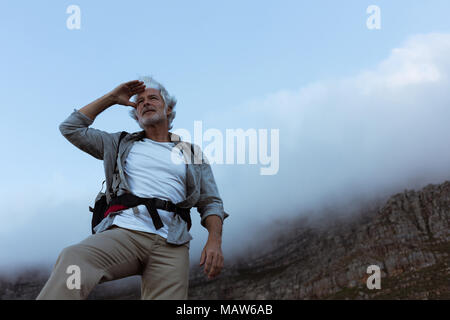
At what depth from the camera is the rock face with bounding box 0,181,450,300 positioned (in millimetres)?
114875

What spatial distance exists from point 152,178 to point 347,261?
146m

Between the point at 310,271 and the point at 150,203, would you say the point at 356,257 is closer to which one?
the point at 310,271

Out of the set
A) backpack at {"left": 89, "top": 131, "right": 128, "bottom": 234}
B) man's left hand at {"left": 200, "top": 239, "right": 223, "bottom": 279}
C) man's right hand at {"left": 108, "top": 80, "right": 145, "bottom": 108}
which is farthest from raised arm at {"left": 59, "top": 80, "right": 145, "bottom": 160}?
man's left hand at {"left": 200, "top": 239, "right": 223, "bottom": 279}

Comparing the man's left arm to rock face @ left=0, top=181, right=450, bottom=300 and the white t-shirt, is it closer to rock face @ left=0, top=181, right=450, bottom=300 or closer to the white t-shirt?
the white t-shirt

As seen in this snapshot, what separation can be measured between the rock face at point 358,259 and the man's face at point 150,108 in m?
103

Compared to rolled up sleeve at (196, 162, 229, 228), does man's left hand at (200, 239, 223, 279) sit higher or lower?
lower

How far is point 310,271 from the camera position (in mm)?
143125

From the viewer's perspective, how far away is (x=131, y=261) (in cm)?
416

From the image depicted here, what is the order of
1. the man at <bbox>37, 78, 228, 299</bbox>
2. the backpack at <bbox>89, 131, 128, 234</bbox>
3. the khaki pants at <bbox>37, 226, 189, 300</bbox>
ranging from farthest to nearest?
1. the backpack at <bbox>89, 131, 128, 234</bbox>
2. the man at <bbox>37, 78, 228, 299</bbox>
3. the khaki pants at <bbox>37, 226, 189, 300</bbox>

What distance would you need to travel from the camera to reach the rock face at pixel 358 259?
113500 millimetres

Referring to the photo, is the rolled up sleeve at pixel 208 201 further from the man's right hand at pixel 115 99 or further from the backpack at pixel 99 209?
the man's right hand at pixel 115 99

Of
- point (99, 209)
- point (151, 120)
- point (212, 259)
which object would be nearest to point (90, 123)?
point (151, 120)

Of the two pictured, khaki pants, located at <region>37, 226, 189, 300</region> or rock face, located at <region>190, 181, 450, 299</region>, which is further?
rock face, located at <region>190, 181, 450, 299</region>
